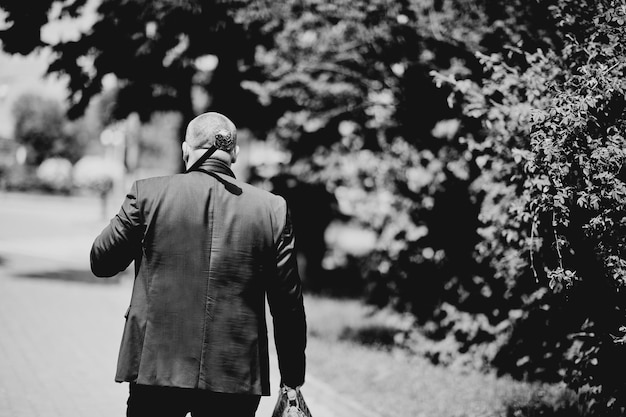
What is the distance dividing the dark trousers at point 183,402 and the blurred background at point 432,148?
246 cm

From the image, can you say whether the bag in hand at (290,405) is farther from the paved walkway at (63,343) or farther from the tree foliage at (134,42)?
the tree foliage at (134,42)

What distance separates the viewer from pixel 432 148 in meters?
8.77

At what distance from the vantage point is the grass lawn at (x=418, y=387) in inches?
233

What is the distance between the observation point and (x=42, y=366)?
21.7ft

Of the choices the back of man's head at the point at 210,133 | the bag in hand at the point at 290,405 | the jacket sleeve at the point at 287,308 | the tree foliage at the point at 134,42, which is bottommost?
the bag in hand at the point at 290,405

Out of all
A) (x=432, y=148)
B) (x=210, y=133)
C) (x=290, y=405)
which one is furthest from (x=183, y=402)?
(x=432, y=148)

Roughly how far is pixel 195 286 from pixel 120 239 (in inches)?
14.4

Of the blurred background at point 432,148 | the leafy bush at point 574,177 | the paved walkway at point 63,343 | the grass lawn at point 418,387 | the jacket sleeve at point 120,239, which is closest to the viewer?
the jacket sleeve at point 120,239

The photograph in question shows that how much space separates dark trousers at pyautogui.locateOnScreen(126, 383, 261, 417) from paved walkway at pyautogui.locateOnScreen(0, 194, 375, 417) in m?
2.94

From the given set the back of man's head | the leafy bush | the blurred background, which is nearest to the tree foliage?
the blurred background

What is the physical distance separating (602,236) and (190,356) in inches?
116

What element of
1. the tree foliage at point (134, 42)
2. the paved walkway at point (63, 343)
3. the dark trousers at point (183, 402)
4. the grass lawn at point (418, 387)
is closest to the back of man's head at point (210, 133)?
the dark trousers at point (183, 402)

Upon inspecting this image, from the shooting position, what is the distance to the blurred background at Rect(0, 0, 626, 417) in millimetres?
4480

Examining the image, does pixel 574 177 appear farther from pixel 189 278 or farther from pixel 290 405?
pixel 189 278
